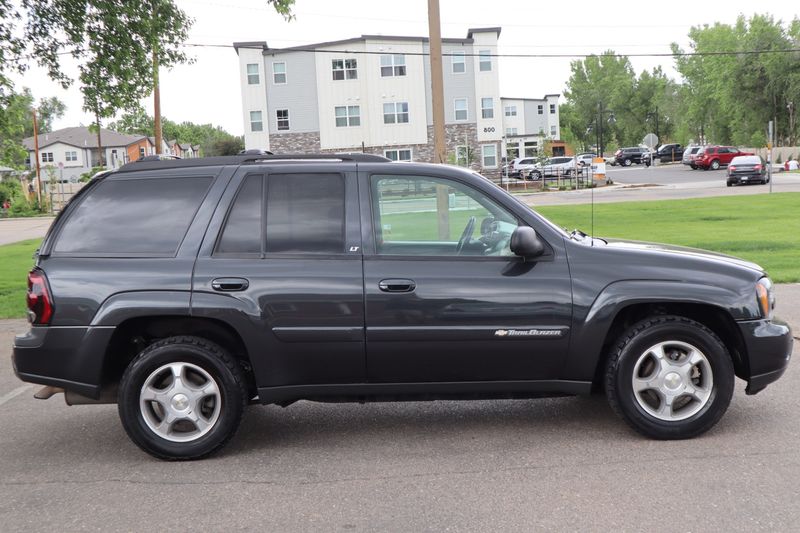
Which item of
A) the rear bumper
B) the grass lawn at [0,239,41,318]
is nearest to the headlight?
the rear bumper

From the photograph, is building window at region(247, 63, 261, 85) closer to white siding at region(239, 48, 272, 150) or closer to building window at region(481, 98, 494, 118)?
white siding at region(239, 48, 272, 150)

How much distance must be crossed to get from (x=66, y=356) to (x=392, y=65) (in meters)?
48.1

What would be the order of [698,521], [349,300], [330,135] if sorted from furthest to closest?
[330,135] < [349,300] < [698,521]

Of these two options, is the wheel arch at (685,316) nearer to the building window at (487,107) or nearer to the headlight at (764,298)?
the headlight at (764,298)

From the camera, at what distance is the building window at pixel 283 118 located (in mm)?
51281

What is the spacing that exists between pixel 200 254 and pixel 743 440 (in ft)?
11.4

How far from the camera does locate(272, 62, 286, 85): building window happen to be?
5059 cm

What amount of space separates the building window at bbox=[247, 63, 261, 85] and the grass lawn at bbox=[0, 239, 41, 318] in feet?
90.8

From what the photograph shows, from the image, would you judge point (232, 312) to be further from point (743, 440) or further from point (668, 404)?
point (743, 440)

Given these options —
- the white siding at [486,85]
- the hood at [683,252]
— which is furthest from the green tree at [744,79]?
the hood at [683,252]

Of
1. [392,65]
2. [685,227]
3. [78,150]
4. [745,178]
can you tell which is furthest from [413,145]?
[78,150]

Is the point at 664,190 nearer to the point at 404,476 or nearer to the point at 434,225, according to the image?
the point at 434,225

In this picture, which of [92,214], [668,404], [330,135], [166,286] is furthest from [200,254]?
[330,135]

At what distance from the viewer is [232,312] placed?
15.4 ft
